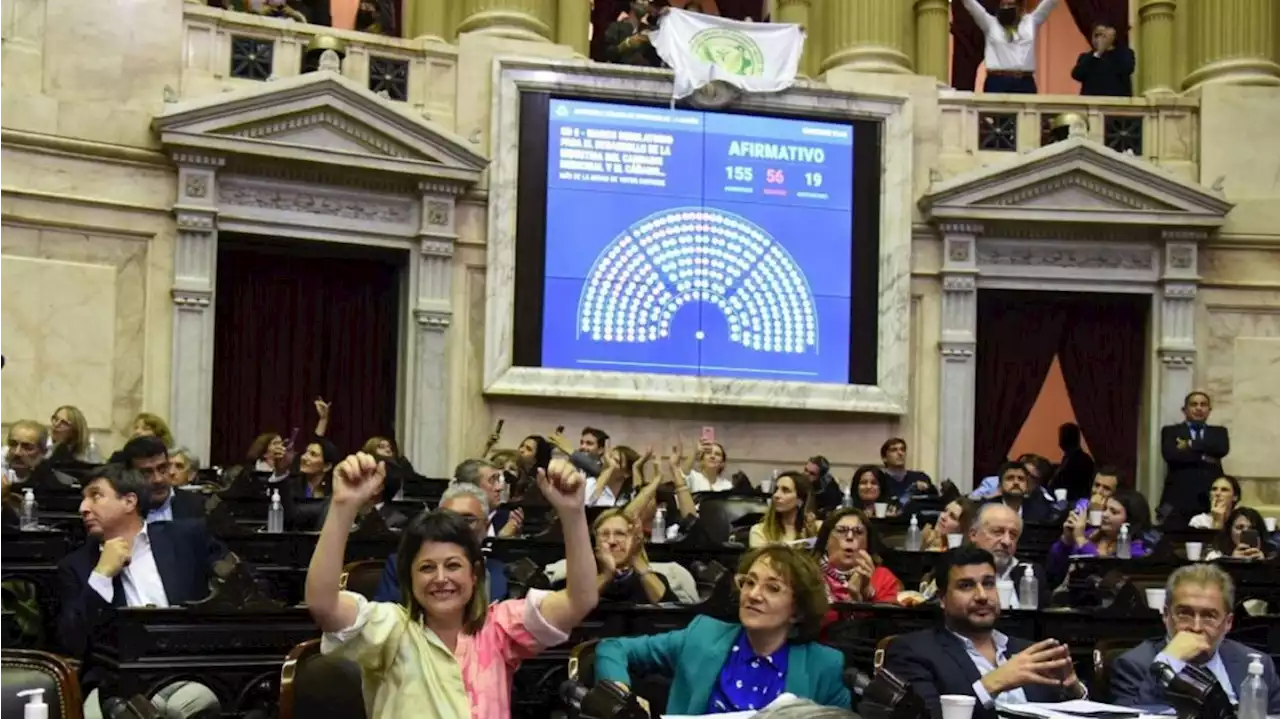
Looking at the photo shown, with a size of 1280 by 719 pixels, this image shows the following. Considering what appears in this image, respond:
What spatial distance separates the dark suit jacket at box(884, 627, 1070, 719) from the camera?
4414 mm

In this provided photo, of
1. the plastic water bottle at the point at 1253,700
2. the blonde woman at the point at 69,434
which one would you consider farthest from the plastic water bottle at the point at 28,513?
the plastic water bottle at the point at 1253,700

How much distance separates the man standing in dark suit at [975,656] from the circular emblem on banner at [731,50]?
9084 millimetres

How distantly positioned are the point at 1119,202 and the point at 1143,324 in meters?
1.21

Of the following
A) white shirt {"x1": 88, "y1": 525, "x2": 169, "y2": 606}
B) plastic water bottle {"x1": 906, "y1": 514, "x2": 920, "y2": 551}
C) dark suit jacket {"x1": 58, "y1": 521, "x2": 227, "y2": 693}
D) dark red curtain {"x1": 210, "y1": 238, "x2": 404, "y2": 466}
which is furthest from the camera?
dark red curtain {"x1": 210, "y1": 238, "x2": 404, "y2": 466}

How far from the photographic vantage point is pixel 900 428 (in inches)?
537

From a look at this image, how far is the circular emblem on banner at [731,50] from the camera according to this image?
13.5m

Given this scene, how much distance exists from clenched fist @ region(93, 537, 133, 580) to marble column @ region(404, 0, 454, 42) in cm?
874

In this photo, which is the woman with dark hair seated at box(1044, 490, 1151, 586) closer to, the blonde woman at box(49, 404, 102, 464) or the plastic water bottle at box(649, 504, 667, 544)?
the plastic water bottle at box(649, 504, 667, 544)

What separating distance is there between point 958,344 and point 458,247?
3.99 m

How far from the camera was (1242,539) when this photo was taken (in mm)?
8742

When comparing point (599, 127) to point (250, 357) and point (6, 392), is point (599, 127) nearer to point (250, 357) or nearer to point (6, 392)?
point (250, 357)

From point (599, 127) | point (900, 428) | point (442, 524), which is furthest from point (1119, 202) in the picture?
point (442, 524)

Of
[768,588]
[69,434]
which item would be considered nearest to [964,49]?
[69,434]

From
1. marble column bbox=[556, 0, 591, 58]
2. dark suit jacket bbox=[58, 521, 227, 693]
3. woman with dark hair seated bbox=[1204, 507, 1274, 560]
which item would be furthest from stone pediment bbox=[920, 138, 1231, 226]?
dark suit jacket bbox=[58, 521, 227, 693]
